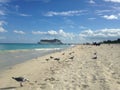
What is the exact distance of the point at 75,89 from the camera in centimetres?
891

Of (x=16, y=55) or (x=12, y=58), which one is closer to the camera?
(x=12, y=58)

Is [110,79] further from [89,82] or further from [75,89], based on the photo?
[75,89]

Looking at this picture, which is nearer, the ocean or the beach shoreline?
the beach shoreline

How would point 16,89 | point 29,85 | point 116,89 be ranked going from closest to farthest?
point 116,89 < point 16,89 < point 29,85

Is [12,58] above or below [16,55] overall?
above

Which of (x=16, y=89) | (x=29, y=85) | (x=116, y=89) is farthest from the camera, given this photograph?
(x=29, y=85)

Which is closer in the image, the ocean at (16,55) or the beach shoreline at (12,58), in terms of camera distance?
the beach shoreline at (12,58)

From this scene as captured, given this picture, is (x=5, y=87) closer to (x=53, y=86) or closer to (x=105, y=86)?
(x=53, y=86)

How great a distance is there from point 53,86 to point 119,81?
2753 millimetres

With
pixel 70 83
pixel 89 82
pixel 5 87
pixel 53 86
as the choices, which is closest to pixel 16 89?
pixel 5 87

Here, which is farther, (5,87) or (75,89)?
(5,87)

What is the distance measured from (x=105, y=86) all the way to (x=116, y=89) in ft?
1.90

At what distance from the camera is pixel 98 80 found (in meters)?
10.5

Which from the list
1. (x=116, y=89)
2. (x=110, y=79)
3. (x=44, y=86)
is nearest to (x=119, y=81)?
(x=110, y=79)
